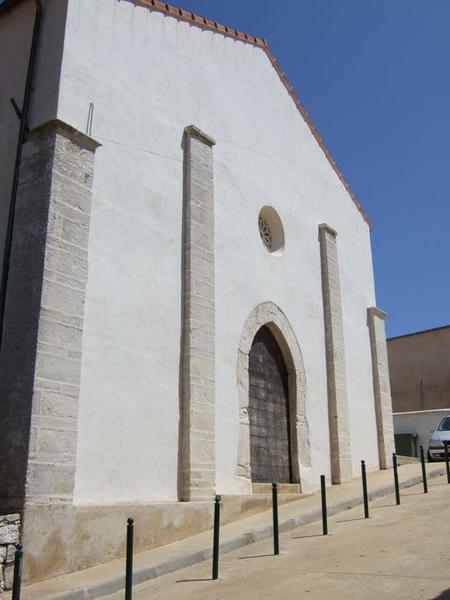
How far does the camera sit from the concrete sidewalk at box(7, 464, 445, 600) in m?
6.30

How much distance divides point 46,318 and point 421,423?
1816 centimetres

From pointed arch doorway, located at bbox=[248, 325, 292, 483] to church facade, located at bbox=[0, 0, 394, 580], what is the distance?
39 mm

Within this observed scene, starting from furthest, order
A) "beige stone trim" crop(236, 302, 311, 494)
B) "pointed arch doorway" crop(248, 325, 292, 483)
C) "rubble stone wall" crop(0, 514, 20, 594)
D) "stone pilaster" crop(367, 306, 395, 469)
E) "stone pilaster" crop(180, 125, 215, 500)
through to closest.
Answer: "stone pilaster" crop(367, 306, 395, 469)
"pointed arch doorway" crop(248, 325, 292, 483)
"beige stone trim" crop(236, 302, 311, 494)
"stone pilaster" crop(180, 125, 215, 500)
"rubble stone wall" crop(0, 514, 20, 594)

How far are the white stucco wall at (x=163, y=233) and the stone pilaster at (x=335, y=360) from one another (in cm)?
22

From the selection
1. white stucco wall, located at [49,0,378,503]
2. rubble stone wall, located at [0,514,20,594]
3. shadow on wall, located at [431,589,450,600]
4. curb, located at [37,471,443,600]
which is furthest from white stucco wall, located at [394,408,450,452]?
rubble stone wall, located at [0,514,20,594]

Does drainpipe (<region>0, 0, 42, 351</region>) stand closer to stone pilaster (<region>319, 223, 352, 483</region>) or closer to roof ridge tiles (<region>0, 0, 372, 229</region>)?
roof ridge tiles (<region>0, 0, 372, 229</region>)

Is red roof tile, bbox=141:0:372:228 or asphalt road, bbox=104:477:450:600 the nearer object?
asphalt road, bbox=104:477:450:600

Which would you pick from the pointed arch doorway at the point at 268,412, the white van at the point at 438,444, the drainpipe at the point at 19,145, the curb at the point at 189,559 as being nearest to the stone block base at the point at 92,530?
the curb at the point at 189,559

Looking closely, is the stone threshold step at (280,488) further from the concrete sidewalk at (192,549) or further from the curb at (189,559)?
the curb at (189,559)

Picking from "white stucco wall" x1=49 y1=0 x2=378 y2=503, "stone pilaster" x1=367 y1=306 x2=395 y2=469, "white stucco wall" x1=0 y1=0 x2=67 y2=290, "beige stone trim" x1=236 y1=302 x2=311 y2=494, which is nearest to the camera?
"white stucco wall" x1=49 y1=0 x2=378 y2=503

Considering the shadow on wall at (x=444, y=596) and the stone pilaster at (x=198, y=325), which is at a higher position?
the stone pilaster at (x=198, y=325)

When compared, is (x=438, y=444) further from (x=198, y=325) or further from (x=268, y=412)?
(x=198, y=325)

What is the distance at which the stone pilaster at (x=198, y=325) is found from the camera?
9.10 meters

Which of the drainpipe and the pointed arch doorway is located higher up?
the drainpipe
